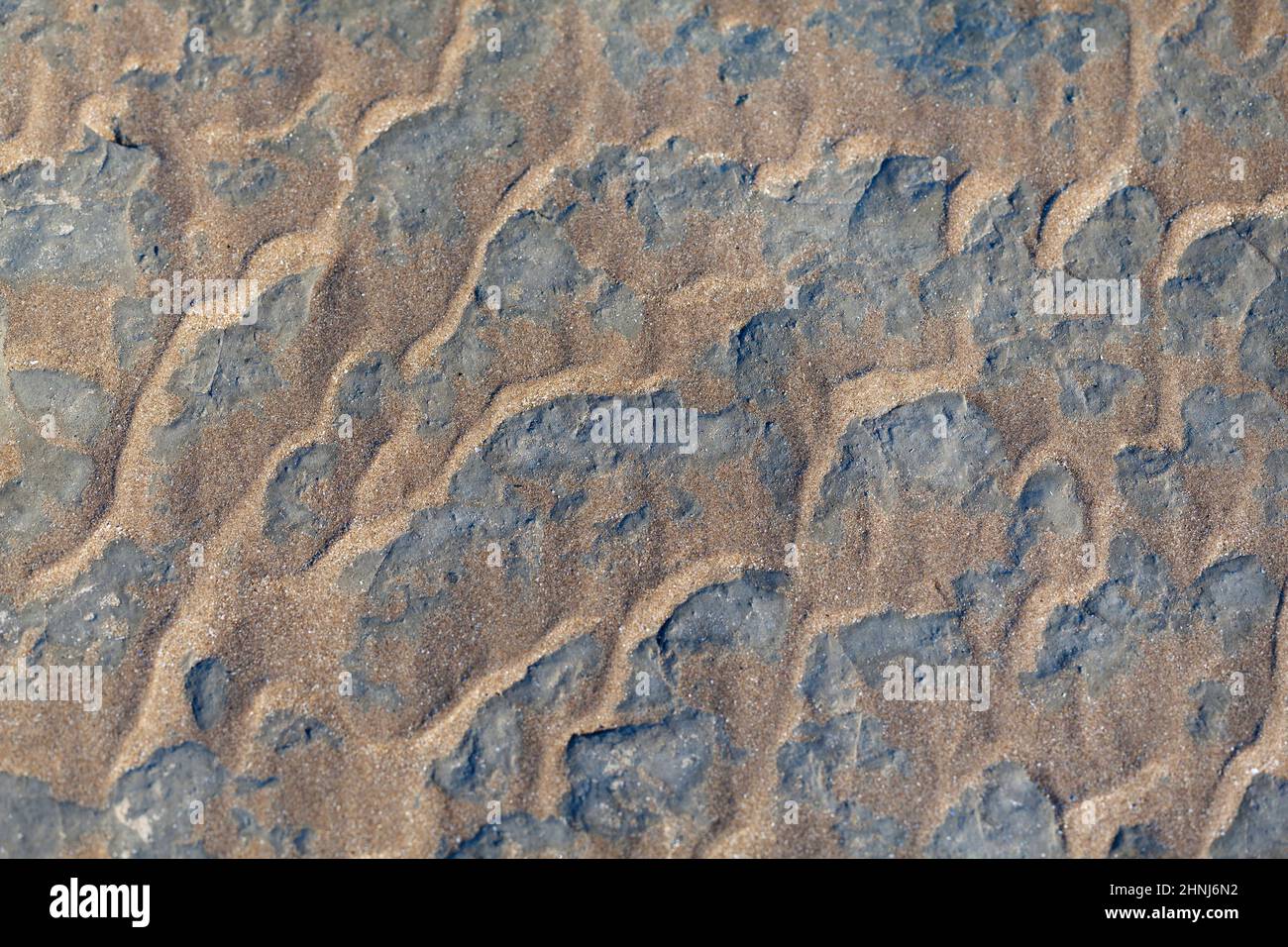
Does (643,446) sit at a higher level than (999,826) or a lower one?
higher

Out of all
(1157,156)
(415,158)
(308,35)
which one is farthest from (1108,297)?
(308,35)

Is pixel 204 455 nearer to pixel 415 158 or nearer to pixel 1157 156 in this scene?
pixel 415 158

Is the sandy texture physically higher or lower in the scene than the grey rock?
higher

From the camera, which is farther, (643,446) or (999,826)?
(643,446)

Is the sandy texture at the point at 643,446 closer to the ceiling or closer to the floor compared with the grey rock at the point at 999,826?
closer to the ceiling

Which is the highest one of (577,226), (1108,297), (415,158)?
(415,158)
